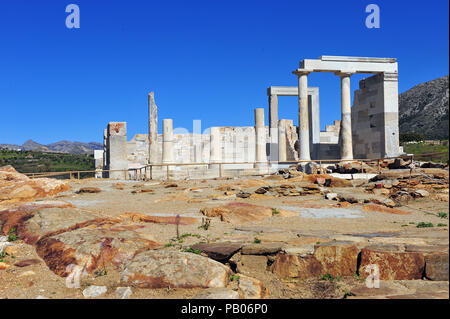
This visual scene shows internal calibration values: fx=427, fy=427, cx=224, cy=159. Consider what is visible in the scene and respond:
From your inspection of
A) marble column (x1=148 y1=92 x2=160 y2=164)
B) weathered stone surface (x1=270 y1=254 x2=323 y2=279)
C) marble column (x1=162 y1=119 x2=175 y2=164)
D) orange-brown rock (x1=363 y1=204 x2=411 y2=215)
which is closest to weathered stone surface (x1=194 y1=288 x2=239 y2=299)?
weathered stone surface (x1=270 y1=254 x2=323 y2=279)

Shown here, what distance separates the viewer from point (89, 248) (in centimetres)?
689

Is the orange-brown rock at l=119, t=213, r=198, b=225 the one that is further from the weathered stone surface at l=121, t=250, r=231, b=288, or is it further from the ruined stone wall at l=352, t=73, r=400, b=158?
the ruined stone wall at l=352, t=73, r=400, b=158

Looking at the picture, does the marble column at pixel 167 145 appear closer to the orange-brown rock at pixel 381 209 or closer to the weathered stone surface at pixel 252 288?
the orange-brown rock at pixel 381 209

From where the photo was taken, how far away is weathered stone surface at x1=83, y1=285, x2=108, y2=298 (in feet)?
18.8

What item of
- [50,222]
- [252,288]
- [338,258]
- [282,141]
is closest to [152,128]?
[282,141]

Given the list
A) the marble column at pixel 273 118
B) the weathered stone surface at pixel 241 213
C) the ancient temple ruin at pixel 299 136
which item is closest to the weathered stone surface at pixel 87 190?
the ancient temple ruin at pixel 299 136

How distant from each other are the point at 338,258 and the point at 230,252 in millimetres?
1698

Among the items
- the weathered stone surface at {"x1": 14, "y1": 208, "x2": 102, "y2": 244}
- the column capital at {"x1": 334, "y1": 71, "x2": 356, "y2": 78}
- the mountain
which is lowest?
the weathered stone surface at {"x1": 14, "y1": 208, "x2": 102, "y2": 244}

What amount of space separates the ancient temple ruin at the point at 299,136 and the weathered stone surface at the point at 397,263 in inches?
618

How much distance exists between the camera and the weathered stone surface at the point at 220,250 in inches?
267

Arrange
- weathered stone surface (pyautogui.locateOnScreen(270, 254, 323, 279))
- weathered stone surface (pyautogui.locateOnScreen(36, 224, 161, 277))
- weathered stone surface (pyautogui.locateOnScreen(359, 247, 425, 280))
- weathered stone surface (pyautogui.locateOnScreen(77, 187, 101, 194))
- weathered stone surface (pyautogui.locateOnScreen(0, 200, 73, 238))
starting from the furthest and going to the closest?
weathered stone surface (pyautogui.locateOnScreen(77, 187, 101, 194))
weathered stone surface (pyautogui.locateOnScreen(0, 200, 73, 238))
weathered stone surface (pyautogui.locateOnScreen(36, 224, 161, 277))
weathered stone surface (pyautogui.locateOnScreen(270, 254, 323, 279))
weathered stone surface (pyautogui.locateOnScreen(359, 247, 425, 280))

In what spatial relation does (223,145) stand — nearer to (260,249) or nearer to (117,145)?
(117,145)

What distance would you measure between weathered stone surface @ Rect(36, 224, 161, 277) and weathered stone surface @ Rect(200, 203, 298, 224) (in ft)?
9.19

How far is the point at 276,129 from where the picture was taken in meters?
33.7
